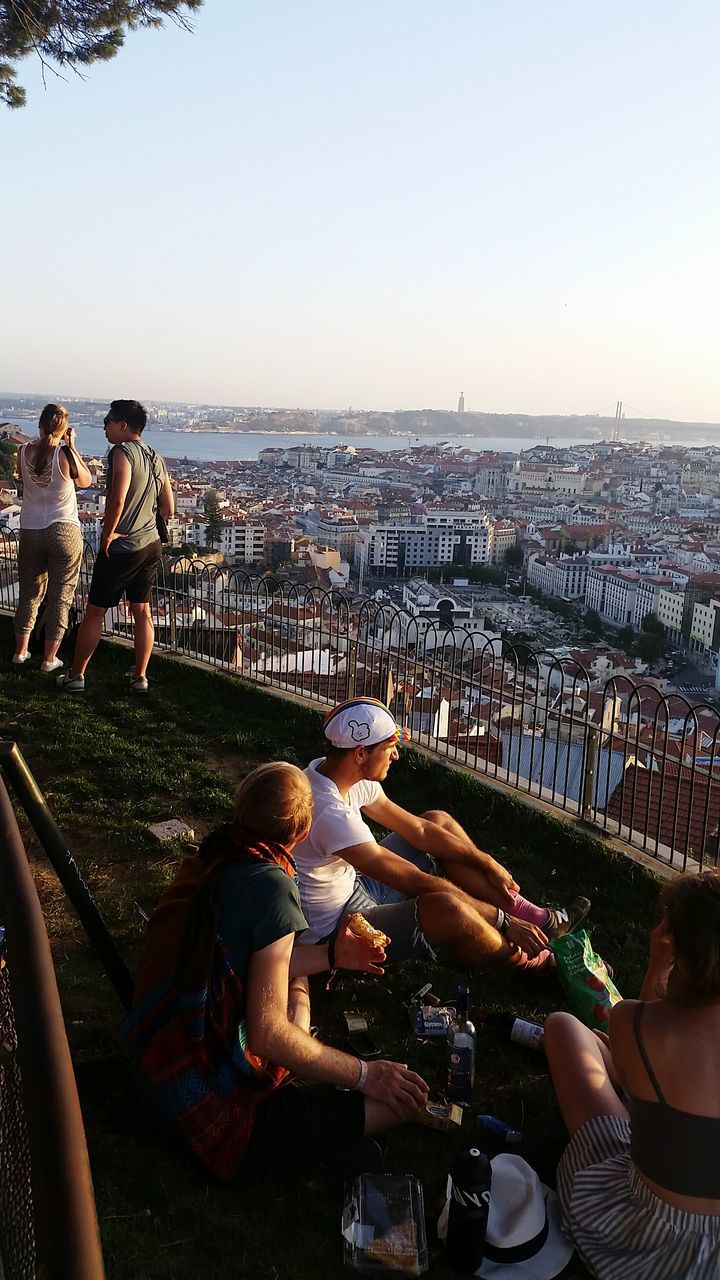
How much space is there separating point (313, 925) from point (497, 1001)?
0.78 metres

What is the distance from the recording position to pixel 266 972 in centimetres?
250

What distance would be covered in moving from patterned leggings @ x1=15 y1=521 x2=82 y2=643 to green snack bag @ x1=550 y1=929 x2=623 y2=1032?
15.8 feet

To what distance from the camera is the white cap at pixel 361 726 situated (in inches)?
142

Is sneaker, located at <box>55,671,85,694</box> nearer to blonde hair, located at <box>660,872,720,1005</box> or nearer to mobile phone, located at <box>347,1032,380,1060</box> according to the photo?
mobile phone, located at <box>347,1032,380,1060</box>

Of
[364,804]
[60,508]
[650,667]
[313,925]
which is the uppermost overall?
[60,508]

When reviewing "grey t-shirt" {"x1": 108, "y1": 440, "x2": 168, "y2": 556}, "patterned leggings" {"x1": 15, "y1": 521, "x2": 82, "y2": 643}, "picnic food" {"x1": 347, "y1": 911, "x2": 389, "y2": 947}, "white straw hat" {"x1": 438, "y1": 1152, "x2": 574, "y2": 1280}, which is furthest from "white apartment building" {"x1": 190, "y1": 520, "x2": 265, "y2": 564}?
"white straw hat" {"x1": 438, "y1": 1152, "x2": 574, "y2": 1280}

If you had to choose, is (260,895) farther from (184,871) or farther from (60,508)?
(60,508)

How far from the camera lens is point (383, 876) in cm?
357

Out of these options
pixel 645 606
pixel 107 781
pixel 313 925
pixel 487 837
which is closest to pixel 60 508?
pixel 107 781

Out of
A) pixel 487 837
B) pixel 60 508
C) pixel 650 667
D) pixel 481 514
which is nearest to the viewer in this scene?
pixel 487 837

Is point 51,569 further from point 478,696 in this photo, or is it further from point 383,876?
point 383,876

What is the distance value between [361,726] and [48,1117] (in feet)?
8.37

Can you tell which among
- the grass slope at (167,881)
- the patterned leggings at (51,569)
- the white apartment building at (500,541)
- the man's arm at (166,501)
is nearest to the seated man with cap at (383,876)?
the grass slope at (167,881)

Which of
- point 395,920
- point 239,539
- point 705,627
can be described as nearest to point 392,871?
point 395,920
